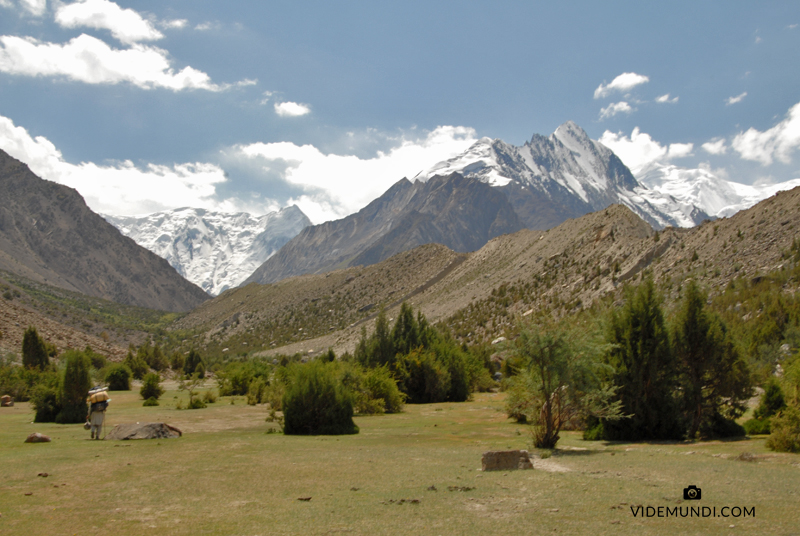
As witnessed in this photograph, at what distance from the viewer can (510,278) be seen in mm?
73625

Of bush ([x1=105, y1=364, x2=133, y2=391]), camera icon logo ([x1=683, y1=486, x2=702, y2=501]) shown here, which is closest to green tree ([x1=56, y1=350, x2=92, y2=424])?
camera icon logo ([x1=683, y1=486, x2=702, y2=501])

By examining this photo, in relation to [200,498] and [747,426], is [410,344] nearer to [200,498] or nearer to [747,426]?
[747,426]

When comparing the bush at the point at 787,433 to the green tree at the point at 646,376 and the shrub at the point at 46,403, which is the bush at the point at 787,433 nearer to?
the green tree at the point at 646,376

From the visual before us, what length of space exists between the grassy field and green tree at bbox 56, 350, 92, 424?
420 centimetres

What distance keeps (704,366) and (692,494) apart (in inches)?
403

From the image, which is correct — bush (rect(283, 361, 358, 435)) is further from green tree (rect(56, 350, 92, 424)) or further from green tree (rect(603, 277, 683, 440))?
green tree (rect(603, 277, 683, 440))

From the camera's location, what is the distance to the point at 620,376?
17.6 metres

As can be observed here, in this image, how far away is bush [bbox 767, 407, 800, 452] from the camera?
12875 mm

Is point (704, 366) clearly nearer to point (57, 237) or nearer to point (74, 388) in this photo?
point (74, 388)

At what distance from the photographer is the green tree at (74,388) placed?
65.8ft

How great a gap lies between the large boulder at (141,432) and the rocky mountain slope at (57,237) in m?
156

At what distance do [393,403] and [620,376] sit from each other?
46.3 feet

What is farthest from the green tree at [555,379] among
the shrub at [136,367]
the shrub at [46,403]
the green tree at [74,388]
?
the shrub at [136,367]

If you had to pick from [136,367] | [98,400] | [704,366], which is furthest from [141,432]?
[136,367]
